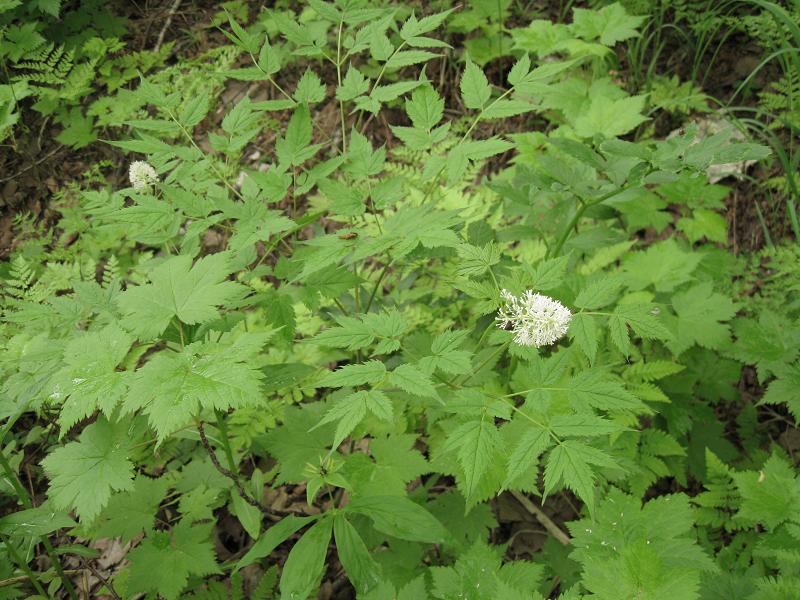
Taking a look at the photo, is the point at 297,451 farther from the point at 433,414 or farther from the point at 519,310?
the point at 519,310

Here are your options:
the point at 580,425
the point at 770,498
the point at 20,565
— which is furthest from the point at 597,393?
the point at 20,565

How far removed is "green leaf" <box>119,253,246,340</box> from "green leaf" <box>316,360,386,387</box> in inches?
15.0

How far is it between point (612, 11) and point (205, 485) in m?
3.12

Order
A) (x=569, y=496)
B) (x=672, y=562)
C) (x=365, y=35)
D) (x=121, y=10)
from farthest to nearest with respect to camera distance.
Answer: (x=121, y=10), (x=569, y=496), (x=365, y=35), (x=672, y=562)

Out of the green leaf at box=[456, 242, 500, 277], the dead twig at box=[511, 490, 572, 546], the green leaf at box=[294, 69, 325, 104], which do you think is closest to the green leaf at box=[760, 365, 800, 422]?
the dead twig at box=[511, 490, 572, 546]

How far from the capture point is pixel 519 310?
1530mm

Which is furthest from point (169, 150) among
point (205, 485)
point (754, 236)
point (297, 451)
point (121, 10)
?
point (121, 10)

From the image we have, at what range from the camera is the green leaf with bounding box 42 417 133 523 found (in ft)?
4.57

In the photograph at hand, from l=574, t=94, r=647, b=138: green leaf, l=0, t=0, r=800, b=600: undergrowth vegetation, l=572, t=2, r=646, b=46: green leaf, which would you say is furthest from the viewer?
l=572, t=2, r=646, b=46: green leaf

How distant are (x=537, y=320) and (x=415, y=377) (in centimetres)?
42

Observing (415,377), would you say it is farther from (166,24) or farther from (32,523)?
(166,24)

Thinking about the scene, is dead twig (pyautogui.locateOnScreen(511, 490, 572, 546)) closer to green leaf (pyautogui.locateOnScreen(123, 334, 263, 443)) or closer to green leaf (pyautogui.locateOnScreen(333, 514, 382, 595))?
green leaf (pyautogui.locateOnScreen(333, 514, 382, 595))

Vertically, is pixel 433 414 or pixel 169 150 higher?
pixel 169 150

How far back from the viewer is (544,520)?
226 centimetres
